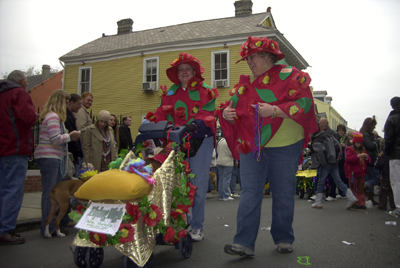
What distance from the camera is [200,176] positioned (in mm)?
4090

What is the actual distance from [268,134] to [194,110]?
1.09m

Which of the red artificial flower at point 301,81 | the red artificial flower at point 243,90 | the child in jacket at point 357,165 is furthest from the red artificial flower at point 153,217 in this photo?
the child in jacket at point 357,165

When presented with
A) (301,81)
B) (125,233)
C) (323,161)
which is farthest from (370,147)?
(125,233)

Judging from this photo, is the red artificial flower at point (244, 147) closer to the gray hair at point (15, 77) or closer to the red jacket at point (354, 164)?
the gray hair at point (15, 77)

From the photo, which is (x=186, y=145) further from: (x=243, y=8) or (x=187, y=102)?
(x=243, y=8)

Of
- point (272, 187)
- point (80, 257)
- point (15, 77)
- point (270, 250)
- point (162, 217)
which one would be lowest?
point (270, 250)

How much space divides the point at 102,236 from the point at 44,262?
1.32m

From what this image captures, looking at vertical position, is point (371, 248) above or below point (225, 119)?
below

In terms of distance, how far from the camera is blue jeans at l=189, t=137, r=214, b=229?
4.08 meters

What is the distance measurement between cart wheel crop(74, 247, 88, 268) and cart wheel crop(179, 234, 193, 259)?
877mm

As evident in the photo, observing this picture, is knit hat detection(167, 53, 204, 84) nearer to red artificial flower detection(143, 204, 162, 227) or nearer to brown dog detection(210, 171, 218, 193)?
red artificial flower detection(143, 204, 162, 227)

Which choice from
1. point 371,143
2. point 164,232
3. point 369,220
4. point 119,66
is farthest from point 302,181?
point 119,66

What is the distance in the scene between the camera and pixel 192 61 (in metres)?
4.18

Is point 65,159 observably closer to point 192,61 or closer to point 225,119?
point 192,61
